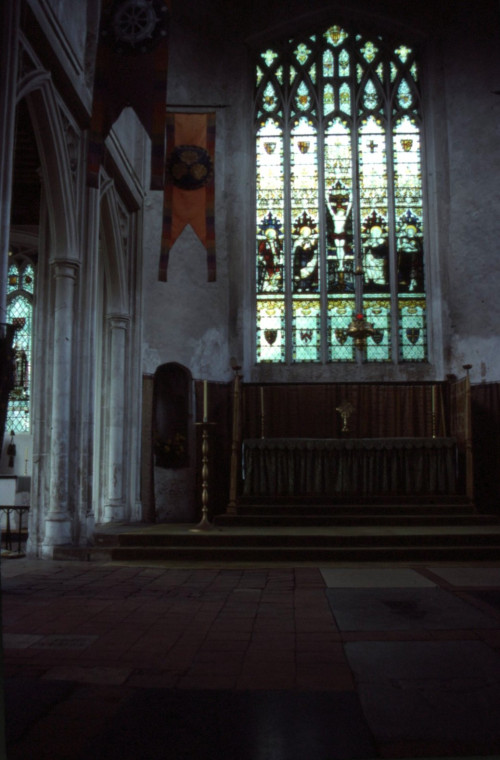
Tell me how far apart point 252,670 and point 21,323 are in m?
9.32

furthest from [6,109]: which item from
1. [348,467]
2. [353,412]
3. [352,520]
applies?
[353,412]

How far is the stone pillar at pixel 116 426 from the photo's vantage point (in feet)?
30.6

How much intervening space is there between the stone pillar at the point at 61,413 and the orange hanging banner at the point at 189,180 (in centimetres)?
223

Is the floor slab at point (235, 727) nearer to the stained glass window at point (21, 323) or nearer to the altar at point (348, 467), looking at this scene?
the altar at point (348, 467)

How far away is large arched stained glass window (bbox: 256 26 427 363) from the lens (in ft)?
37.3

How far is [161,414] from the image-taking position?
1049 cm

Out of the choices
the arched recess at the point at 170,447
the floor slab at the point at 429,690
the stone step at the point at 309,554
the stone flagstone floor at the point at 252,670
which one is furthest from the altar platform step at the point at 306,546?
the floor slab at the point at 429,690

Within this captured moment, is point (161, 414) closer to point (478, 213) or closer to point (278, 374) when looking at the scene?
point (278, 374)

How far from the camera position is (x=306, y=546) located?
271 inches

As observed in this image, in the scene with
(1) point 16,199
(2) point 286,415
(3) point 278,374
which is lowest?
(2) point 286,415

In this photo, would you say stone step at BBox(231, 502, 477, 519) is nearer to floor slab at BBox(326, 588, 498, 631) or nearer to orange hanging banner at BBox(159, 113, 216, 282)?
orange hanging banner at BBox(159, 113, 216, 282)

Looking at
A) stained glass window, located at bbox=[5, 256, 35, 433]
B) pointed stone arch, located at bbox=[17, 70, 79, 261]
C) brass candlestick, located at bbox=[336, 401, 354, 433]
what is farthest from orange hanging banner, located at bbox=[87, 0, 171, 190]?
stained glass window, located at bbox=[5, 256, 35, 433]

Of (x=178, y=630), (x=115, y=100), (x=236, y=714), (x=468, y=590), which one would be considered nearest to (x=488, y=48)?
(x=115, y=100)

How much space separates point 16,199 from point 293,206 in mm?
4655
